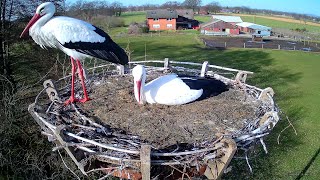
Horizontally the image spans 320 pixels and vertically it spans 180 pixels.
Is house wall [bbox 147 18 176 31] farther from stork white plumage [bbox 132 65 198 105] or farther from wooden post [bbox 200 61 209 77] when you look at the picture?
stork white plumage [bbox 132 65 198 105]

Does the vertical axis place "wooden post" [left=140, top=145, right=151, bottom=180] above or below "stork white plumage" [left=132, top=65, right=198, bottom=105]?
below

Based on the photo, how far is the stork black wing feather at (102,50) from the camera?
146 inches

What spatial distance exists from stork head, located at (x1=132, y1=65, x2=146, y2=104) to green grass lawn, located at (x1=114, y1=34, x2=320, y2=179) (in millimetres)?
4967

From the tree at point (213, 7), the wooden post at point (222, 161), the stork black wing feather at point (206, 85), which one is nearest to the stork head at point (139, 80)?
the stork black wing feather at point (206, 85)

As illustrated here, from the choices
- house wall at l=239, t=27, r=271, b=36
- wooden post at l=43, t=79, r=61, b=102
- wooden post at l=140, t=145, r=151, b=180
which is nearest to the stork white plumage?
wooden post at l=43, t=79, r=61, b=102

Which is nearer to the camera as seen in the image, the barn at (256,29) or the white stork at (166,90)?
the white stork at (166,90)

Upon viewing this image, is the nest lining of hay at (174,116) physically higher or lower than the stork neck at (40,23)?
lower

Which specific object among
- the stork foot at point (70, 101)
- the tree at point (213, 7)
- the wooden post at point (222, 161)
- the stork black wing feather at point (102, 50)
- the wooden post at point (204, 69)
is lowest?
the wooden post at point (222, 161)

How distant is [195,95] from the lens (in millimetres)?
3918

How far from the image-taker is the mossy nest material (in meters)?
3.07

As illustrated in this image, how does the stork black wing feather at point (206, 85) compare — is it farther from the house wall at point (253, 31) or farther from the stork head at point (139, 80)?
the house wall at point (253, 31)

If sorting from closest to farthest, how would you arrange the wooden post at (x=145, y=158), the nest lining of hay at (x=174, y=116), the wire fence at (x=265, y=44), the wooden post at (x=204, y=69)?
the wooden post at (x=145, y=158)
the nest lining of hay at (x=174, y=116)
the wooden post at (x=204, y=69)
the wire fence at (x=265, y=44)

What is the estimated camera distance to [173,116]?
138 inches

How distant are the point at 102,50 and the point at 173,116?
112cm
